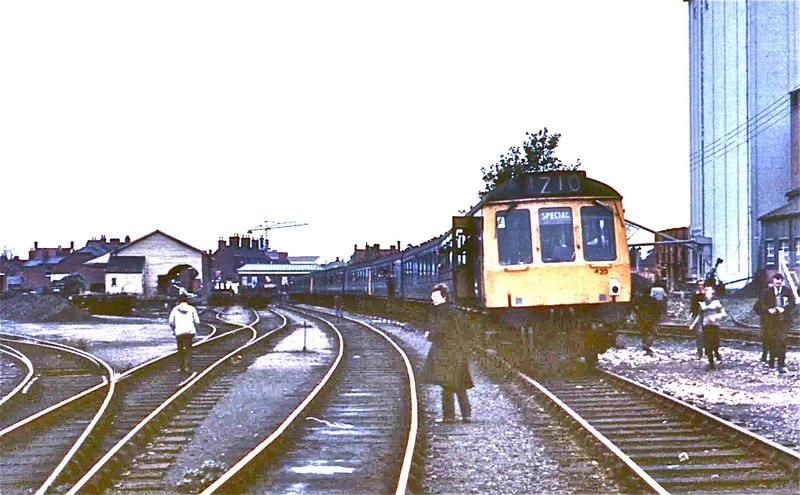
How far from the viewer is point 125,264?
245 ft

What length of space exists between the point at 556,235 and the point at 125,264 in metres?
63.5

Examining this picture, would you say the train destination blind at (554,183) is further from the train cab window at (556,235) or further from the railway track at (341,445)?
the railway track at (341,445)

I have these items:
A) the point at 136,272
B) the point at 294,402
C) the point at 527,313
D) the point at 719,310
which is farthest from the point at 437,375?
the point at 136,272

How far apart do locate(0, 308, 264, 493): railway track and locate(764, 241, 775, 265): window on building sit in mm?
34204

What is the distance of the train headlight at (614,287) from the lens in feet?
50.5

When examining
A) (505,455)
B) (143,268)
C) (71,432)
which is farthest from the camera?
(143,268)

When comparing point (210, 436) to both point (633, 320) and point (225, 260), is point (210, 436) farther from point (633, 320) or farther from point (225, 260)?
point (225, 260)

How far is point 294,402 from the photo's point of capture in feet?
43.4

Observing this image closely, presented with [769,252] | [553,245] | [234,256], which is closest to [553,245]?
[553,245]

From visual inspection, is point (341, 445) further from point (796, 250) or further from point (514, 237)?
point (796, 250)

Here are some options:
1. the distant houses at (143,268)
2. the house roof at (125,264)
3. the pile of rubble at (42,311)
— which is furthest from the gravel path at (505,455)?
the house roof at (125,264)

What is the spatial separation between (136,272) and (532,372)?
62329 mm

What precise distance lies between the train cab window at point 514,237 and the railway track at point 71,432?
17.4 ft

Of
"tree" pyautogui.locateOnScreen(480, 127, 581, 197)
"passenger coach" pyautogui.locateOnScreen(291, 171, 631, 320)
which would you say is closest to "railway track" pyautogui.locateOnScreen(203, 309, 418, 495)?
"passenger coach" pyautogui.locateOnScreen(291, 171, 631, 320)
